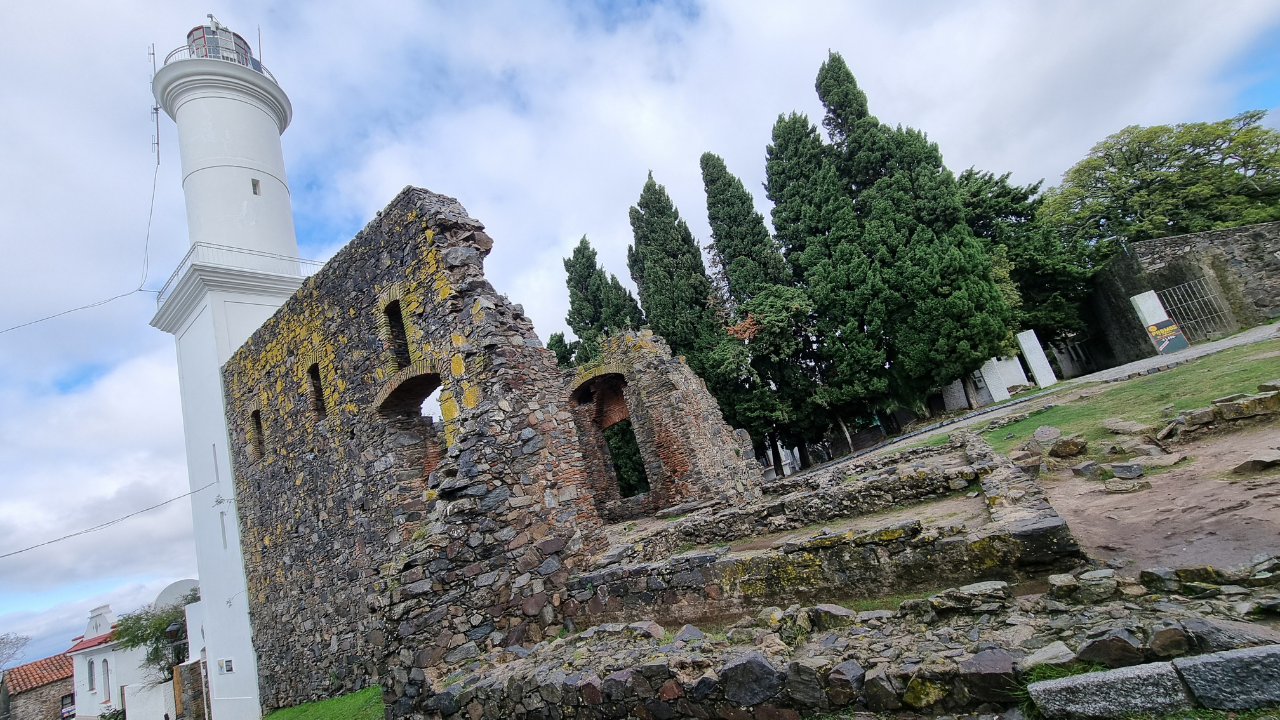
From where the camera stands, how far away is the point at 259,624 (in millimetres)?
10422

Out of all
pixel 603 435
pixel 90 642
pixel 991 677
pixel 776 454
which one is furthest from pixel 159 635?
pixel 991 677

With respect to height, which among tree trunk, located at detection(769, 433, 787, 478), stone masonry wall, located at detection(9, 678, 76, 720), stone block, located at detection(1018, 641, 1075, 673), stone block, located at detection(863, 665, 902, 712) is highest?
tree trunk, located at detection(769, 433, 787, 478)

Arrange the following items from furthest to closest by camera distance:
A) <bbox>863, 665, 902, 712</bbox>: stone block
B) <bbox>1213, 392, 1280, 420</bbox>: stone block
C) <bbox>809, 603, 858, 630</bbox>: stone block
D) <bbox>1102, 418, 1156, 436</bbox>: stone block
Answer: <bbox>1102, 418, 1156, 436</bbox>: stone block, <bbox>1213, 392, 1280, 420</bbox>: stone block, <bbox>809, 603, 858, 630</bbox>: stone block, <bbox>863, 665, 902, 712</bbox>: stone block

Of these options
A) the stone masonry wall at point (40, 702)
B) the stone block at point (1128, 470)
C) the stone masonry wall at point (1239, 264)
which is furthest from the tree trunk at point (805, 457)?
the stone masonry wall at point (40, 702)

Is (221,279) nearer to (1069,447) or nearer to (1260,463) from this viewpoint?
(1069,447)

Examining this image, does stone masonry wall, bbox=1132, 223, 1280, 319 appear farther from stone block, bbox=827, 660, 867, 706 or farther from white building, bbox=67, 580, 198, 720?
white building, bbox=67, 580, 198, 720

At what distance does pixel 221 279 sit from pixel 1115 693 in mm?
14967

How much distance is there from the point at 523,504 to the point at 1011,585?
4.19 meters

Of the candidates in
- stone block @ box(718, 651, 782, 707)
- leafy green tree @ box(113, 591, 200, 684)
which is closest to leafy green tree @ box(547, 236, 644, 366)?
leafy green tree @ box(113, 591, 200, 684)

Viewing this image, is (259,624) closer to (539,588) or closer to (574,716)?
(539,588)

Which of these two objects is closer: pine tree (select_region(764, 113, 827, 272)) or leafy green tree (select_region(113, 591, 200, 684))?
leafy green tree (select_region(113, 591, 200, 684))

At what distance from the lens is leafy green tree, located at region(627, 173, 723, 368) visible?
21.6m

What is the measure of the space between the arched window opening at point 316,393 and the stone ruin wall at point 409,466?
0.03m

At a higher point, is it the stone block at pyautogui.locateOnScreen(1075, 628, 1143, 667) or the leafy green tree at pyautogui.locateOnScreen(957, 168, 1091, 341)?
the leafy green tree at pyautogui.locateOnScreen(957, 168, 1091, 341)
